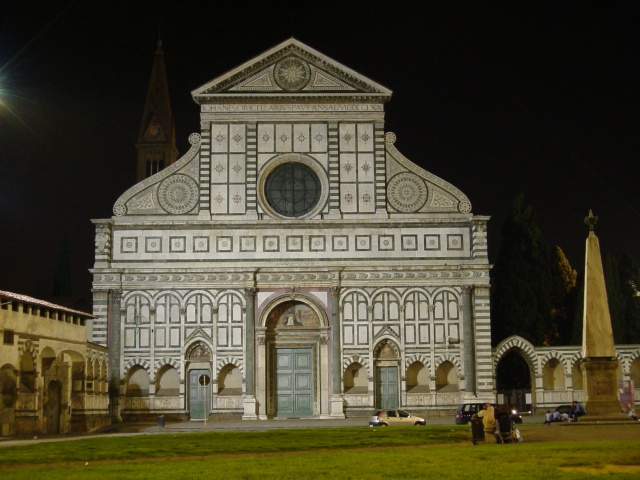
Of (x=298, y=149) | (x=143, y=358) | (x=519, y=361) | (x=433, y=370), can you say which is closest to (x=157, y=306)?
(x=143, y=358)

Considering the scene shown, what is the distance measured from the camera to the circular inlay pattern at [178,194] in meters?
45.9

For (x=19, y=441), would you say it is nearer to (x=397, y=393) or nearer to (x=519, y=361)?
(x=397, y=393)

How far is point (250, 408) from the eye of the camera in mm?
43875

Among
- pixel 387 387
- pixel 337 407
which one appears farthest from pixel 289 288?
pixel 387 387

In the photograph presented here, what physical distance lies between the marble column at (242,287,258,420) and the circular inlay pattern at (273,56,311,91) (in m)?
9.98

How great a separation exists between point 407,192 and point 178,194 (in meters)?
10.8

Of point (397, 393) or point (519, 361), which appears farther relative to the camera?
point (519, 361)

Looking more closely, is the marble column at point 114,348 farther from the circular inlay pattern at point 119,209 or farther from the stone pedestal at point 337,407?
the stone pedestal at point 337,407

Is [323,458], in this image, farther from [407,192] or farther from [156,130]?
[156,130]

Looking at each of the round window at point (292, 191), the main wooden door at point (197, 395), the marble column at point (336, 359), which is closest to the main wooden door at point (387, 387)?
the marble column at point (336, 359)

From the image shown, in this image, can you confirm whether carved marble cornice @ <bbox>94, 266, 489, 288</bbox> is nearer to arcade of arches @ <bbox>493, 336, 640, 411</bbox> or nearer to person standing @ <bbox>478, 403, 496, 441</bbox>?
arcade of arches @ <bbox>493, 336, 640, 411</bbox>

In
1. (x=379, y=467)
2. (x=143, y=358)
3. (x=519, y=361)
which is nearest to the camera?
(x=379, y=467)

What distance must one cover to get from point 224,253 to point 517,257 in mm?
19195

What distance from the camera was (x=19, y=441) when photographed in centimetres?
3262
